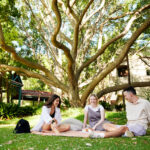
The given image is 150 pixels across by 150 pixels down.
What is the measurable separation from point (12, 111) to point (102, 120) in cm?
875

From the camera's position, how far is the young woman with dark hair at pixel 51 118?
17.4 ft

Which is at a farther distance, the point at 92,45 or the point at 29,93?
the point at 29,93

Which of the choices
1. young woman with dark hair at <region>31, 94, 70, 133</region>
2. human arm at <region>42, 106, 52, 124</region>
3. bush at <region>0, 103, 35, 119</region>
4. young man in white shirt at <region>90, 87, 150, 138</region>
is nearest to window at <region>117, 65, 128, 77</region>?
bush at <region>0, 103, 35, 119</region>

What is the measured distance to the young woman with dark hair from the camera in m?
5.30

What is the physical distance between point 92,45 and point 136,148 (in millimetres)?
16756

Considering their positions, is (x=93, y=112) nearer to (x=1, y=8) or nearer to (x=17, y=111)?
(x=1, y=8)

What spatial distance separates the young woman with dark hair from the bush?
287 inches

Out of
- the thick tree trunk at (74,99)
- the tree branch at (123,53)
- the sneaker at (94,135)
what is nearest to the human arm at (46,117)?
the sneaker at (94,135)

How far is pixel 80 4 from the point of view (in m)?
14.5

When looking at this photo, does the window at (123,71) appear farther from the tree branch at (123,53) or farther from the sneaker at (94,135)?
the sneaker at (94,135)

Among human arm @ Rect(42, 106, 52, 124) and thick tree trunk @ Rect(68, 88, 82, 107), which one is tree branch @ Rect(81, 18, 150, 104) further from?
human arm @ Rect(42, 106, 52, 124)

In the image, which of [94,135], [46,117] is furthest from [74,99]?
[94,135]

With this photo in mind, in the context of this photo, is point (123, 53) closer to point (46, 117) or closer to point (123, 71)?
point (46, 117)

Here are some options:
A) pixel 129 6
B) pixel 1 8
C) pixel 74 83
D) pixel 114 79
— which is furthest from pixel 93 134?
pixel 114 79
